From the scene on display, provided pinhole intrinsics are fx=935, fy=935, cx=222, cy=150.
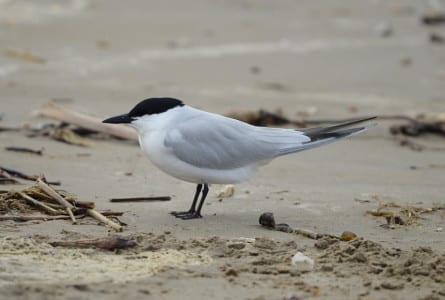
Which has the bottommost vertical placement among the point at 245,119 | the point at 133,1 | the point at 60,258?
the point at 60,258

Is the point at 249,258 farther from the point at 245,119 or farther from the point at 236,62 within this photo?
the point at 236,62

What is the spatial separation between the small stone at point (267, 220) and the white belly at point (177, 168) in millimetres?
468

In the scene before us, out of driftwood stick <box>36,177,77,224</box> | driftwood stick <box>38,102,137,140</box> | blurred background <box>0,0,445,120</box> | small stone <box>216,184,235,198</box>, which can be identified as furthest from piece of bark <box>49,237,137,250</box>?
blurred background <box>0,0,445,120</box>

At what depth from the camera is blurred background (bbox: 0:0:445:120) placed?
839cm

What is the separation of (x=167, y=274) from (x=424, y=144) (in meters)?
3.84

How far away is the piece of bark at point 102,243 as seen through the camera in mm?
4062

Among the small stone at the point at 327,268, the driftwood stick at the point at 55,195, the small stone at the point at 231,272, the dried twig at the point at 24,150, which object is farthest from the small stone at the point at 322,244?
the dried twig at the point at 24,150

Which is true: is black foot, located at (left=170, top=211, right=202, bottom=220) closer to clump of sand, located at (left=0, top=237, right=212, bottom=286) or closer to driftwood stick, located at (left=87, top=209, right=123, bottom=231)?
driftwood stick, located at (left=87, top=209, right=123, bottom=231)

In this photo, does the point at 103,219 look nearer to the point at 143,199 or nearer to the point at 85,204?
the point at 85,204

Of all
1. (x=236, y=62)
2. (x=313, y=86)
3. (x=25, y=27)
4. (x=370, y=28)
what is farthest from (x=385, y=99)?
(x=25, y=27)

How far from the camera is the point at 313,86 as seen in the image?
30.1ft

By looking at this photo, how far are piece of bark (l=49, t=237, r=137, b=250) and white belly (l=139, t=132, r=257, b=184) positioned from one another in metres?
1.03

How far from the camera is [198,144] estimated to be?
16.9 feet

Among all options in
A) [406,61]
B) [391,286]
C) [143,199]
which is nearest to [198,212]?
[143,199]
